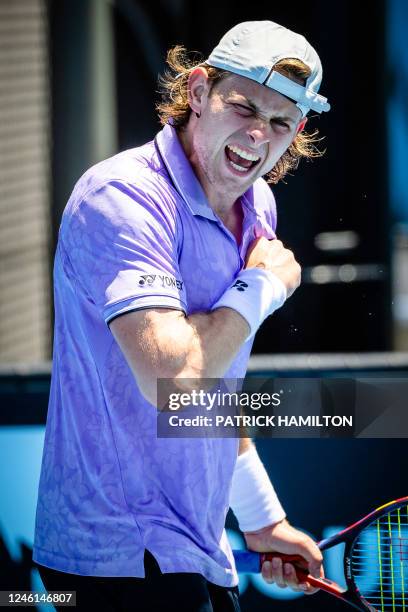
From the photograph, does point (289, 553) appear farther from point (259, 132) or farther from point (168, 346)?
point (259, 132)

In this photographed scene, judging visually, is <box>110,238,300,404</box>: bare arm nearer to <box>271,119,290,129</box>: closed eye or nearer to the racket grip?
<box>271,119,290,129</box>: closed eye

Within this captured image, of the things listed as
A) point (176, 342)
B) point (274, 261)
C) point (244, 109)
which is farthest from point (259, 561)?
point (244, 109)

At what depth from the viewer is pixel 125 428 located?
2.23m

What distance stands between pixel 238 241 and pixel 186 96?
331mm

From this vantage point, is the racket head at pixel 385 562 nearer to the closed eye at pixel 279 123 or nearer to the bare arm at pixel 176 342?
the bare arm at pixel 176 342

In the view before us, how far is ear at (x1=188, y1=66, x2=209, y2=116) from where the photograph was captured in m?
2.30

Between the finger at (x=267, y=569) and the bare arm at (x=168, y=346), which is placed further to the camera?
the finger at (x=267, y=569)

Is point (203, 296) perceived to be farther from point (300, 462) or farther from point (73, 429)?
point (300, 462)

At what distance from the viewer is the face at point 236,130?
7.38ft

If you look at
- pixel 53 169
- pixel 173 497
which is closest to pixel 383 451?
pixel 173 497

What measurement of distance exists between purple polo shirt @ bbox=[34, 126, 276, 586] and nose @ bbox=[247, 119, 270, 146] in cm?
15

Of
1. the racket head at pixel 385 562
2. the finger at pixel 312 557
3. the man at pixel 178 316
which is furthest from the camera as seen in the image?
the racket head at pixel 385 562

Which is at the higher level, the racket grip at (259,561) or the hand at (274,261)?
the hand at (274,261)

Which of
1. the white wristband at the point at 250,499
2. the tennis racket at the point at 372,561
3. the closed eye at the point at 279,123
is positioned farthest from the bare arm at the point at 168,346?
the tennis racket at the point at 372,561
